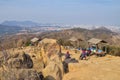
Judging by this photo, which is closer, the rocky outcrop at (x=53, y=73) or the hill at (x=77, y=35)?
the rocky outcrop at (x=53, y=73)

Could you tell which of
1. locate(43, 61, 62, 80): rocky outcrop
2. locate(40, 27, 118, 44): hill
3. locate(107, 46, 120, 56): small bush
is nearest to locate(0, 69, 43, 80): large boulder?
locate(43, 61, 62, 80): rocky outcrop

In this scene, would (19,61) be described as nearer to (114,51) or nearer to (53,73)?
(53,73)

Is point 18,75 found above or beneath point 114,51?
above

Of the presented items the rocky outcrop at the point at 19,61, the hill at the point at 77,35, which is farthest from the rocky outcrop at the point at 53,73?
the hill at the point at 77,35

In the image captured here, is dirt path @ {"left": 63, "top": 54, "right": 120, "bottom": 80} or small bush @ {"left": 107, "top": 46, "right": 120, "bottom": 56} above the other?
dirt path @ {"left": 63, "top": 54, "right": 120, "bottom": 80}

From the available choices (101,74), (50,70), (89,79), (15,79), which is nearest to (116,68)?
(101,74)

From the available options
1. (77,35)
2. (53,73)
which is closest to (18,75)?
(53,73)

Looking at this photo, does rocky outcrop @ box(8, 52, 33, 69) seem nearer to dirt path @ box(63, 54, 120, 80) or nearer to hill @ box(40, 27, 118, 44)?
dirt path @ box(63, 54, 120, 80)

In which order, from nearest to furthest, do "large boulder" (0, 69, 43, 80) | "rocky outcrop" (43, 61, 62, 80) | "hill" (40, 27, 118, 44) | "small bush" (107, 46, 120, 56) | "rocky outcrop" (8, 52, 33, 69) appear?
"large boulder" (0, 69, 43, 80), "rocky outcrop" (8, 52, 33, 69), "rocky outcrop" (43, 61, 62, 80), "small bush" (107, 46, 120, 56), "hill" (40, 27, 118, 44)

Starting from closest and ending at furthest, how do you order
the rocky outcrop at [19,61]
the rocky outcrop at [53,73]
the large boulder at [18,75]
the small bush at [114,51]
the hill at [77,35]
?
1. the large boulder at [18,75]
2. the rocky outcrop at [19,61]
3. the rocky outcrop at [53,73]
4. the small bush at [114,51]
5. the hill at [77,35]

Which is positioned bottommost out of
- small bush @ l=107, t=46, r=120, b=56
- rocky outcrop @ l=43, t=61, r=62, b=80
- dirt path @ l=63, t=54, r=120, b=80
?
small bush @ l=107, t=46, r=120, b=56

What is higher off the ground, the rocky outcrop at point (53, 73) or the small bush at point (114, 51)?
the rocky outcrop at point (53, 73)

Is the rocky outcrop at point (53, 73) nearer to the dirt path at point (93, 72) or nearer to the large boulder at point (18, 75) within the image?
the dirt path at point (93, 72)

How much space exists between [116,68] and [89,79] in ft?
10.1
